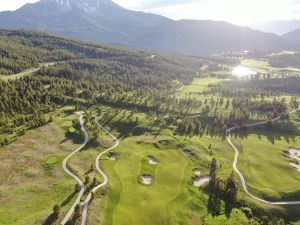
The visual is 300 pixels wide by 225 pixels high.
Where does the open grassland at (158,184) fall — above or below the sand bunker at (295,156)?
above

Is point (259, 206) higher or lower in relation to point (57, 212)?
lower

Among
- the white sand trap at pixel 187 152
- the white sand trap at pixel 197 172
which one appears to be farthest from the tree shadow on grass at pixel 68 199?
the white sand trap at pixel 187 152

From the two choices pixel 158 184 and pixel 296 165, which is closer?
pixel 158 184

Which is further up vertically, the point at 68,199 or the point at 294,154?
the point at 68,199

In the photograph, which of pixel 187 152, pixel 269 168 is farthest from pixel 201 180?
pixel 269 168

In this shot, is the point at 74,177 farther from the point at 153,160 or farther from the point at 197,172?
the point at 197,172

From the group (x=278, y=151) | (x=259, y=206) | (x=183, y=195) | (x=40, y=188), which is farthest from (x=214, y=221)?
(x=278, y=151)

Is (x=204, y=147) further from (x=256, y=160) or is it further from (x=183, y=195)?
(x=183, y=195)

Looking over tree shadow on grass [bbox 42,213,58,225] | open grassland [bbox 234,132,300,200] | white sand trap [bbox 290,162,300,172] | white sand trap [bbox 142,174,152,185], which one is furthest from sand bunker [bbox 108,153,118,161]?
white sand trap [bbox 290,162,300,172]

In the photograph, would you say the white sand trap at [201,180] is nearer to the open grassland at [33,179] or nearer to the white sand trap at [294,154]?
the open grassland at [33,179]
